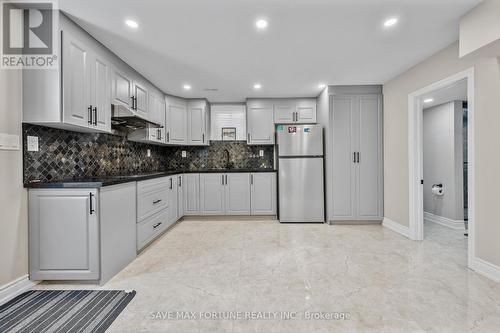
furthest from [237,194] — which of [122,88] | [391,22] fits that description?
[391,22]

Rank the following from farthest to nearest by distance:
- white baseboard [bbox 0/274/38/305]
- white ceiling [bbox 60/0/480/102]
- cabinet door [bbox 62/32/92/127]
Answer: cabinet door [bbox 62/32/92/127] → white ceiling [bbox 60/0/480/102] → white baseboard [bbox 0/274/38/305]

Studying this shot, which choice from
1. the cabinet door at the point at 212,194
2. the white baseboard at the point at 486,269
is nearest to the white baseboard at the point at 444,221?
the white baseboard at the point at 486,269

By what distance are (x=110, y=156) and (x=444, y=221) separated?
5.50 m

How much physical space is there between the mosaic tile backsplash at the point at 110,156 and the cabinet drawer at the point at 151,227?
86 cm

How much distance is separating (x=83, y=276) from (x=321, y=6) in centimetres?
309

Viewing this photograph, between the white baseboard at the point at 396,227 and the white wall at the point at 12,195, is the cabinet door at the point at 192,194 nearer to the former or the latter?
the white wall at the point at 12,195

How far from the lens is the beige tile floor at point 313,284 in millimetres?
1542

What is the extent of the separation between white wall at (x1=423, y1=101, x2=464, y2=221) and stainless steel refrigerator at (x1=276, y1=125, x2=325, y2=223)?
2.09 m

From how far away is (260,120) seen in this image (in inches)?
182

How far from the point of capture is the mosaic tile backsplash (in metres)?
2.16

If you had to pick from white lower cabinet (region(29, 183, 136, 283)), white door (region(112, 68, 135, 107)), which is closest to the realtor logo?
white door (region(112, 68, 135, 107))

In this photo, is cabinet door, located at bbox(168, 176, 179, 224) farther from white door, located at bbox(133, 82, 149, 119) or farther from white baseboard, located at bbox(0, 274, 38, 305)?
white baseboard, located at bbox(0, 274, 38, 305)

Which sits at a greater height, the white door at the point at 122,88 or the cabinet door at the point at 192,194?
the white door at the point at 122,88

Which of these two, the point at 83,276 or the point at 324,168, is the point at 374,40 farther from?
the point at 83,276
